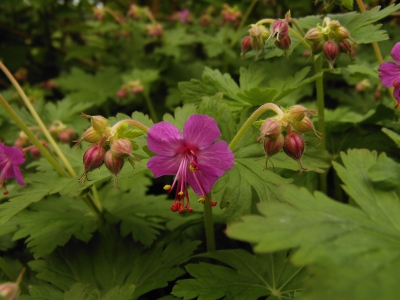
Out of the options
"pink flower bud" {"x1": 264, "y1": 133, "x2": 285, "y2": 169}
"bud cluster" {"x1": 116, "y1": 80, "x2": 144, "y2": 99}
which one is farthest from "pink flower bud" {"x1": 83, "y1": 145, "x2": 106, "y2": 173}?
"bud cluster" {"x1": 116, "y1": 80, "x2": 144, "y2": 99}

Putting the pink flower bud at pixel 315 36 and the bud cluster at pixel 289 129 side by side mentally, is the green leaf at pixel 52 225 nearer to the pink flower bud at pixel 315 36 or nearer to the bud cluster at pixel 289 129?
the bud cluster at pixel 289 129

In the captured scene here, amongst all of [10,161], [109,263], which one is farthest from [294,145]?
[10,161]

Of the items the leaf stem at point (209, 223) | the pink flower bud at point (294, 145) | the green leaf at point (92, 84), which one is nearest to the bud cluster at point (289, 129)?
the pink flower bud at point (294, 145)

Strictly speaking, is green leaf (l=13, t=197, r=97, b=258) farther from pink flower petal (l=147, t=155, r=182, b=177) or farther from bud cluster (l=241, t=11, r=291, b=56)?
bud cluster (l=241, t=11, r=291, b=56)

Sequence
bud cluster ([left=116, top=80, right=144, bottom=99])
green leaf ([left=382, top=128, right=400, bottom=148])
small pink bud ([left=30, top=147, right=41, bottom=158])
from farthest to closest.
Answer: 1. bud cluster ([left=116, top=80, right=144, bottom=99])
2. small pink bud ([left=30, top=147, right=41, bottom=158])
3. green leaf ([left=382, top=128, right=400, bottom=148])

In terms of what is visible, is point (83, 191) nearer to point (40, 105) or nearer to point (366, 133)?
point (366, 133)

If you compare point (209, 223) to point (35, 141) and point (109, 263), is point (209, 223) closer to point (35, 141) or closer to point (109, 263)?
point (109, 263)
